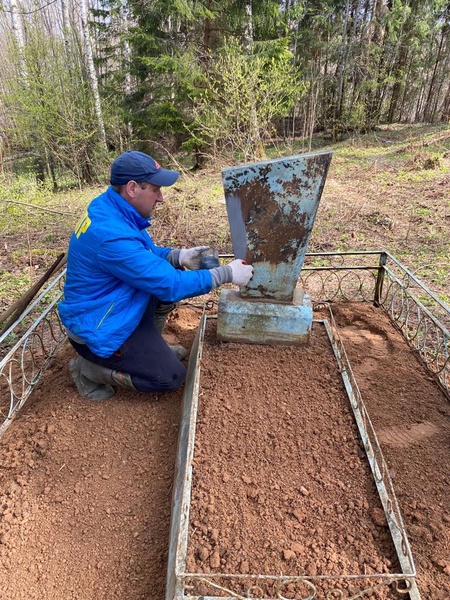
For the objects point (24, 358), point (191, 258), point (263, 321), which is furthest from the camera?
point (24, 358)

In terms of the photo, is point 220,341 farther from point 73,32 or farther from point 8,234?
point 73,32

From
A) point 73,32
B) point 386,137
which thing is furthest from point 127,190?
point 386,137

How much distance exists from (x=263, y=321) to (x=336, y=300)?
1648 millimetres

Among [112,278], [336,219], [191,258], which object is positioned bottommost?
[336,219]

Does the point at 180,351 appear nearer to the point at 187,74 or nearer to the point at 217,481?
the point at 217,481

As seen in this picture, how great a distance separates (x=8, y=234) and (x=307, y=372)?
6.28m

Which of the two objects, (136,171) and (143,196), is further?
(143,196)

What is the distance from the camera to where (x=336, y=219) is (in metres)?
6.83

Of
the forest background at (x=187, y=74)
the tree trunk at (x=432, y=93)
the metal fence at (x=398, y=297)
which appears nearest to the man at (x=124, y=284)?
the metal fence at (x=398, y=297)

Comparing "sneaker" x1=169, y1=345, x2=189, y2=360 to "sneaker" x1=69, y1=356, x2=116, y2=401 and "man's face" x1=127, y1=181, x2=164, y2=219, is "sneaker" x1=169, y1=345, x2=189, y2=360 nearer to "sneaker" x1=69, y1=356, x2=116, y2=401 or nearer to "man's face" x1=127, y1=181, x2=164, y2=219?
"sneaker" x1=69, y1=356, x2=116, y2=401

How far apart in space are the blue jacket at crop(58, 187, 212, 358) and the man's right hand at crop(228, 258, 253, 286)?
0.26 metres

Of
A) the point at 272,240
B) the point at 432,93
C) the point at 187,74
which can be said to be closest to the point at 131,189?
the point at 272,240

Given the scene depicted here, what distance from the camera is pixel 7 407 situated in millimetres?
2811

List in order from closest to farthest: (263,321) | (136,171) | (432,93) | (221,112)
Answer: (136,171) < (263,321) < (221,112) < (432,93)
